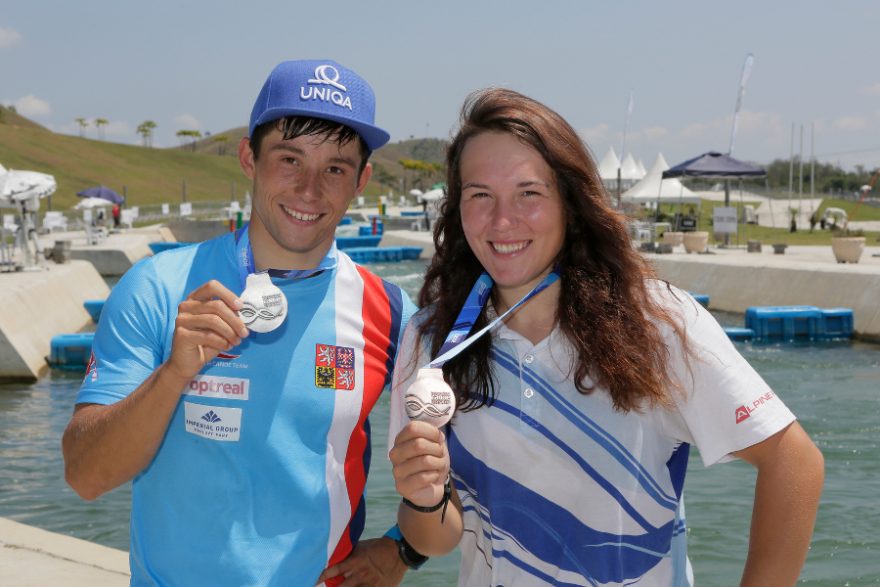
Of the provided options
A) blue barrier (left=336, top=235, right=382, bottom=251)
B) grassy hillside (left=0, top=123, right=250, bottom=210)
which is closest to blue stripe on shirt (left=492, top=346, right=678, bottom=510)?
blue barrier (left=336, top=235, right=382, bottom=251)

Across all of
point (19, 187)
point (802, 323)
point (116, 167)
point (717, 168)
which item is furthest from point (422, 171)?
point (802, 323)

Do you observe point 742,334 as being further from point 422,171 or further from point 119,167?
point 422,171

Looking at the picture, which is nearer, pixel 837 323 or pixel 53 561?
pixel 53 561

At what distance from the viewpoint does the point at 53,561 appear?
4789 mm

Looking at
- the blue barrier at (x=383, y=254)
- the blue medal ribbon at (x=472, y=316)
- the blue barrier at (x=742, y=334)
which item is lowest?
the blue barrier at (x=742, y=334)

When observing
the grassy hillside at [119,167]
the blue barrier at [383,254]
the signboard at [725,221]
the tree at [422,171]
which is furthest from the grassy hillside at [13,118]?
the signboard at [725,221]

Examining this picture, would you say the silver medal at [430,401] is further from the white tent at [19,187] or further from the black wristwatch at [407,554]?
the white tent at [19,187]

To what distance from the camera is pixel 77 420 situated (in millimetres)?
2406

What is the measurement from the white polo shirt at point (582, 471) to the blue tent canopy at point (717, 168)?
25707mm

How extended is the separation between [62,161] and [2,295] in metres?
89.1

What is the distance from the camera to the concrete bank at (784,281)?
1703cm

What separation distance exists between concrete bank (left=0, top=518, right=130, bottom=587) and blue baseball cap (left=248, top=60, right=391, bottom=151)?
2825 millimetres

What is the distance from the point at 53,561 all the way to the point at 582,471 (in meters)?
3.56

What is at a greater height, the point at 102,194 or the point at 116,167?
the point at 116,167
